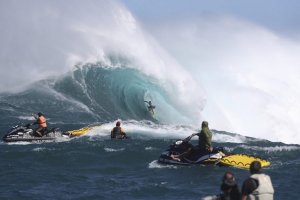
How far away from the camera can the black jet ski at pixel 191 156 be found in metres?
24.5

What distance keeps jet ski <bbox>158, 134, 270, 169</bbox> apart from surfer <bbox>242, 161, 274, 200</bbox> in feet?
38.7

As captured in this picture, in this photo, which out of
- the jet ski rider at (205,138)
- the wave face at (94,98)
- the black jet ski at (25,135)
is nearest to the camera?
the jet ski rider at (205,138)

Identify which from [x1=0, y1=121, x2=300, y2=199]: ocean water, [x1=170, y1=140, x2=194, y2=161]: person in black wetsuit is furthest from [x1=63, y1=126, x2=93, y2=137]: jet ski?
[x1=170, y1=140, x2=194, y2=161]: person in black wetsuit

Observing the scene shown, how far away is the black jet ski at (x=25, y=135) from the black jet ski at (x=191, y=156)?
25.5ft

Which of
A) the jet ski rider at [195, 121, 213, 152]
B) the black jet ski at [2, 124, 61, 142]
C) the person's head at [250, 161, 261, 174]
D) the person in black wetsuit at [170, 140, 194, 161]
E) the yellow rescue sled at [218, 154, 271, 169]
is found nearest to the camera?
the person's head at [250, 161, 261, 174]

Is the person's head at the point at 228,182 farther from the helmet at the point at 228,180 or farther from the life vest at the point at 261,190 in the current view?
the life vest at the point at 261,190

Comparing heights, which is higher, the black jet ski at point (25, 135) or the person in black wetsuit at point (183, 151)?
the black jet ski at point (25, 135)

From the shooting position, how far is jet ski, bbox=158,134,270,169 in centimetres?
2409

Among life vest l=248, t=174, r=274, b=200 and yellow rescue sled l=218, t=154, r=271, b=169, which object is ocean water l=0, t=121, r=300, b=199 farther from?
life vest l=248, t=174, r=274, b=200

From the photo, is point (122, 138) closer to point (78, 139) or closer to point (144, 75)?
point (78, 139)

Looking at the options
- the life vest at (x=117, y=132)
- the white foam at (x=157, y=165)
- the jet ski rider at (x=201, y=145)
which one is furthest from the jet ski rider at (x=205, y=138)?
the life vest at (x=117, y=132)

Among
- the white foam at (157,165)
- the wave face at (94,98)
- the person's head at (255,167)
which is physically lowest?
the person's head at (255,167)

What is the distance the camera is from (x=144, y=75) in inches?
2036

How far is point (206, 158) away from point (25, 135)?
992 cm
